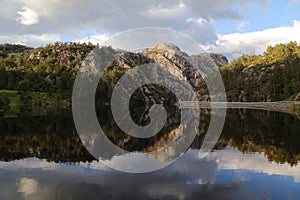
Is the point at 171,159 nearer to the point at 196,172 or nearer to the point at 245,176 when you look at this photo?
the point at 196,172

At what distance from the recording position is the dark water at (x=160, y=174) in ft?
63.6

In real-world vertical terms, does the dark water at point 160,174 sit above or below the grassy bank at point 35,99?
below

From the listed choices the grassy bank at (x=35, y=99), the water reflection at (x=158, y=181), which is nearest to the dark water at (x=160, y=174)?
the water reflection at (x=158, y=181)

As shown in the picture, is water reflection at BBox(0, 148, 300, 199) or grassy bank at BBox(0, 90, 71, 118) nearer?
water reflection at BBox(0, 148, 300, 199)

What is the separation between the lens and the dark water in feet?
63.6

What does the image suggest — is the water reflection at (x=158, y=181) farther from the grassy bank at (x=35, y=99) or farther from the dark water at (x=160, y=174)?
the grassy bank at (x=35, y=99)

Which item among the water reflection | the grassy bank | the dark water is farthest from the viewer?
the grassy bank

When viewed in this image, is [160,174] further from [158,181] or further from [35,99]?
[35,99]

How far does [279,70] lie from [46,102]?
120012 mm

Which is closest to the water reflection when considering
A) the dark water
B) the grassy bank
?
the dark water

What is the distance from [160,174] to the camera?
80.5 feet

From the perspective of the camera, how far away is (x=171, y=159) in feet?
100

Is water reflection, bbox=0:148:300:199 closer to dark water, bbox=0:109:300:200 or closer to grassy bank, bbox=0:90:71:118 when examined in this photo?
dark water, bbox=0:109:300:200

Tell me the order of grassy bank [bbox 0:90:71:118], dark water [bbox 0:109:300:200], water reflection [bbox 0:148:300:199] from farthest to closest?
grassy bank [bbox 0:90:71:118] → dark water [bbox 0:109:300:200] → water reflection [bbox 0:148:300:199]
